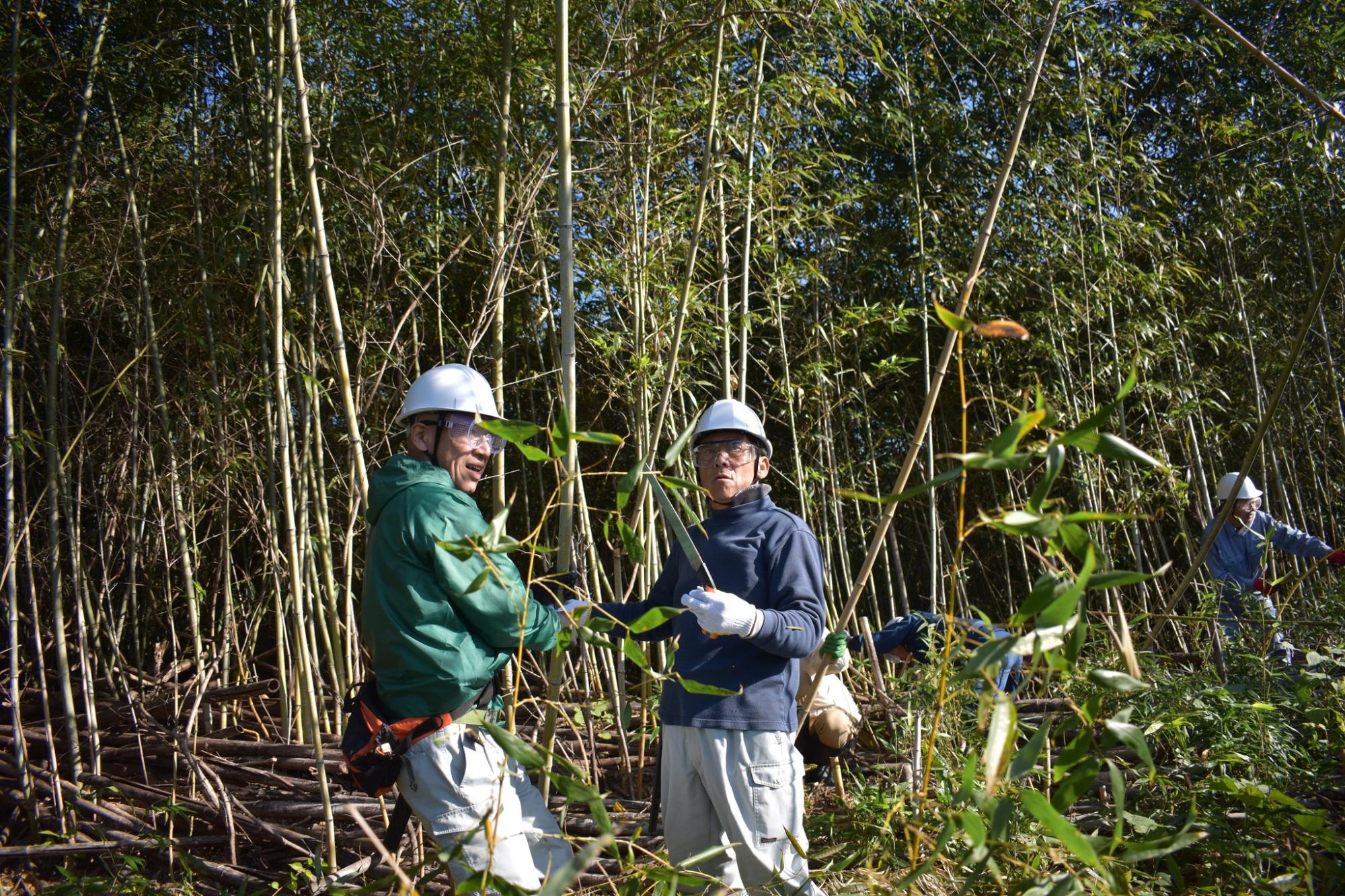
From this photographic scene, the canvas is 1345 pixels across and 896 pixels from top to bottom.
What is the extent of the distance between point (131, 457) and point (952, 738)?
3299mm

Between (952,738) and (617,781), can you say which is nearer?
(952,738)

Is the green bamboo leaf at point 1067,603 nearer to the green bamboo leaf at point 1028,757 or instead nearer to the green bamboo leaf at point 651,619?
the green bamboo leaf at point 1028,757

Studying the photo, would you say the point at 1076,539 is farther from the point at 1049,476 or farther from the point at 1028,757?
the point at 1028,757

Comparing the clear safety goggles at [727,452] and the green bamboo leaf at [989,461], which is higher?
the clear safety goggles at [727,452]

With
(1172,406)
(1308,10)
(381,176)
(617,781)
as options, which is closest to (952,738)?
(617,781)

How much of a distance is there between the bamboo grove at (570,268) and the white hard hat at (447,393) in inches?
11.7

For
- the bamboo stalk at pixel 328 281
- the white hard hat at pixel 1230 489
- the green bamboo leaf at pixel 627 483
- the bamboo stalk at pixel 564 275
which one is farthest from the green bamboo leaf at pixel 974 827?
the white hard hat at pixel 1230 489

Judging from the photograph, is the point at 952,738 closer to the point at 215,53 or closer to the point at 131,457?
the point at 131,457

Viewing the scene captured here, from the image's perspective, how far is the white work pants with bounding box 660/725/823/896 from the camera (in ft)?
6.55

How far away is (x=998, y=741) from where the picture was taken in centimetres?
85

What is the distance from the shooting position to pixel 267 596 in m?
4.48

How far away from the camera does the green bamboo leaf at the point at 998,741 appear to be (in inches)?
32.9

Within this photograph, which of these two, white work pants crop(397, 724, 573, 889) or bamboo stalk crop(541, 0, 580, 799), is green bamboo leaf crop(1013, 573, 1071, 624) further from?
white work pants crop(397, 724, 573, 889)

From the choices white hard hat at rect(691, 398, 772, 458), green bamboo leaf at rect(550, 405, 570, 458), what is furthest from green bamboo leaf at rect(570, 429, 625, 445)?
white hard hat at rect(691, 398, 772, 458)
